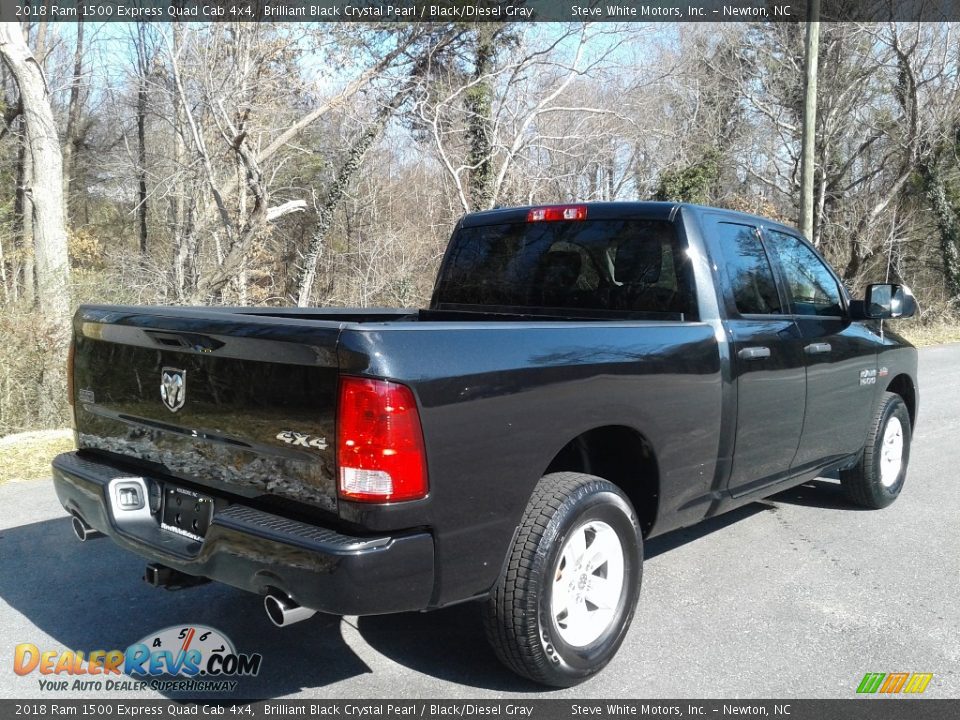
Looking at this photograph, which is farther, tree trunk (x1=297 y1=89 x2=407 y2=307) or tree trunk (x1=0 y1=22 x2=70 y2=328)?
tree trunk (x1=297 y1=89 x2=407 y2=307)

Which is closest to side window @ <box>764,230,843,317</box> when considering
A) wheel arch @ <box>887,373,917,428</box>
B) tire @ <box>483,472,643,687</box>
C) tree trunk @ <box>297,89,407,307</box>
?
wheel arch @ <box>887,373,917,428</box>

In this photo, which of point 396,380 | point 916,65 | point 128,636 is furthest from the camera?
point 916,65

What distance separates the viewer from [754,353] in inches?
171

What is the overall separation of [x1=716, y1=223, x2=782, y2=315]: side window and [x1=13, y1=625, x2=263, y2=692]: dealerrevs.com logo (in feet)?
9.63

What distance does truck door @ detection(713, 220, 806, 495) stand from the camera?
4.31 meters

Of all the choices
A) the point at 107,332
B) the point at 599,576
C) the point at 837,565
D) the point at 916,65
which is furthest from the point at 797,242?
the point at 916,65

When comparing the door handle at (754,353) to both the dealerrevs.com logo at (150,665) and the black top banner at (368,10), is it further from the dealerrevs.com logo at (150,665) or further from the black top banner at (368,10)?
the black top banner at (368,10)

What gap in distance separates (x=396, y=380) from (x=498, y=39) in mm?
14884

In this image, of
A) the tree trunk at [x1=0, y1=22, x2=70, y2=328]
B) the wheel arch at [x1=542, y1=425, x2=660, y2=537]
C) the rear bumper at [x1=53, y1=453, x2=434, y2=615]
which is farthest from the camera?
the tree trunk at [x1=0, y1=22, x2=70, y2=328]

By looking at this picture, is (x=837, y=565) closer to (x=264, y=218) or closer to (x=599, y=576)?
(x=599, y=576)

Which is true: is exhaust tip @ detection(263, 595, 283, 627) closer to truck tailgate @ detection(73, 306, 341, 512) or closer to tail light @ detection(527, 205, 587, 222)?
truck tailgate @ detection(73, 306, 341, 512)

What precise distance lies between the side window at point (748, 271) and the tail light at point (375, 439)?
7.65ft

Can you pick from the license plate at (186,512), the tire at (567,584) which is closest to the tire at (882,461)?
the tire at (567,584)

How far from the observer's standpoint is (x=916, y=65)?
23.4 metres
